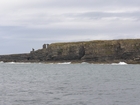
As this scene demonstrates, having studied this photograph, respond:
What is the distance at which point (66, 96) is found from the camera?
3148cm

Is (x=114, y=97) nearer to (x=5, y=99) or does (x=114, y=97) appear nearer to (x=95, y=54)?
(x=5, y=99)

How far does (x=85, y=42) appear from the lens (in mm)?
164125

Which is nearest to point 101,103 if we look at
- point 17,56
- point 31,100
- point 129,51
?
point 31,100

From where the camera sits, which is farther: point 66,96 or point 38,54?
point 38,54

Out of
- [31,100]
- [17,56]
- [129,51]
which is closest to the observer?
[31,100]

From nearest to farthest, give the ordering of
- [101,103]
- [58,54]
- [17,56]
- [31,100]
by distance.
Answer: [101,103] → [31,100] → [58,54] → [17,56]

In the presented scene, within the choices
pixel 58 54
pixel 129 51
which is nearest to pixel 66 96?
pixel 129 51

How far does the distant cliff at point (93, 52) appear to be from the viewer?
145125 millimetres

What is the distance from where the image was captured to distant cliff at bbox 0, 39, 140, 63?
145125mm

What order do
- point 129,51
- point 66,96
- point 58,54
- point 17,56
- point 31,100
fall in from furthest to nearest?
point 17,56 → point 58,54 → point 129,51 → point 66,96 → point 31,100

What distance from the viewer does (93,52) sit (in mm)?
151000

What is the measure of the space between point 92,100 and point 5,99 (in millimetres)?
7889

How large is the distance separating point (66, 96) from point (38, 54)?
138701mm

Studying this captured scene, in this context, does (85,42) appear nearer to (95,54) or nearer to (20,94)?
(95,54)
